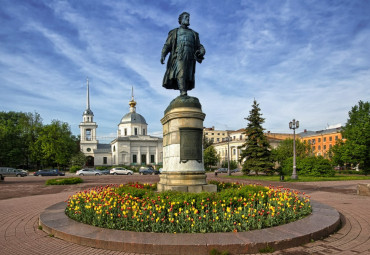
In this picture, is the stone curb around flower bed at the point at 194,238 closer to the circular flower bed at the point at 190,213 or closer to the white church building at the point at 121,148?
the circular flower bed at the point at 190,213

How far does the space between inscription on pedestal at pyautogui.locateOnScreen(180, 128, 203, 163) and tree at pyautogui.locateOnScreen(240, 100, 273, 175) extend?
93.0 ft

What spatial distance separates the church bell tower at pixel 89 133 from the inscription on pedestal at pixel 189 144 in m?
76.1

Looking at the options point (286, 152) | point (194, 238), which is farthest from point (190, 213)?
point (286, 152)

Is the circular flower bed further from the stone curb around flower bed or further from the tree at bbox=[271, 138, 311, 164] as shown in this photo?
the tree at bbox=[271, 138, 311, 164]

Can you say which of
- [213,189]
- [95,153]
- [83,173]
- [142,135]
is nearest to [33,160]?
[95,153]

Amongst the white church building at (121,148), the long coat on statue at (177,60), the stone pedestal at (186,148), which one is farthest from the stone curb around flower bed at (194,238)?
the white church building at (121,148)

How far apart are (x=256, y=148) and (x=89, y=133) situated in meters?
59.9

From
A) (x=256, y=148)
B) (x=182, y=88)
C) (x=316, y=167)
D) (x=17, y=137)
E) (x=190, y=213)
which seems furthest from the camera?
(x=17, y=137)

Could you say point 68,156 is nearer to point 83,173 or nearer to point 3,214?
point 83,173

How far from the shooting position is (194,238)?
16.6 feet

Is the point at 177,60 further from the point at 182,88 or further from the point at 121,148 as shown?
the point at 121,148

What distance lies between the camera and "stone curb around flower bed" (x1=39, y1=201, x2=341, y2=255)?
4738mm

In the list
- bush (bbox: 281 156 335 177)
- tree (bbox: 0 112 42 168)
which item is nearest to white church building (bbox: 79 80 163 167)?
tree (bbox: 0 112 42 168)

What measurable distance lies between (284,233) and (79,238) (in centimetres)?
421
